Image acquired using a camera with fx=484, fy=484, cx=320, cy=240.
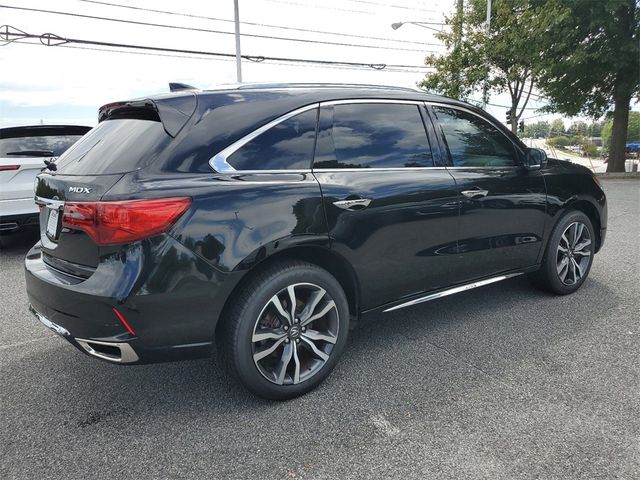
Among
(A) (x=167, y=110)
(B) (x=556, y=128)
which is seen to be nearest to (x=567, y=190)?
(A) (x=167, y=110)

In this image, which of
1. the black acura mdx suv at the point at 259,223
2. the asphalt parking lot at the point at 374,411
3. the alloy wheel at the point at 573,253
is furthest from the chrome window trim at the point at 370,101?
the alloy wheel at the point at 573,253

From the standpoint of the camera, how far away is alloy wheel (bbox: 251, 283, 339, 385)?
2.62 m

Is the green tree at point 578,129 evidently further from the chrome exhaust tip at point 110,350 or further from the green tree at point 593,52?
the chrome exhaust tip at point 110,350

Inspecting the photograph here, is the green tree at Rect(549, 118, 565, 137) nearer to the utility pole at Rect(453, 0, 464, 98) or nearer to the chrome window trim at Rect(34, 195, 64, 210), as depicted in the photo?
the utility pole at Rect(453, 0, 464, 98)

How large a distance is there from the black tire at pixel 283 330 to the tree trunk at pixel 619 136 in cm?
2404

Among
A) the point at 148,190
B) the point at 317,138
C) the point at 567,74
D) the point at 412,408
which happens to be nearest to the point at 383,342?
the point at 412,408

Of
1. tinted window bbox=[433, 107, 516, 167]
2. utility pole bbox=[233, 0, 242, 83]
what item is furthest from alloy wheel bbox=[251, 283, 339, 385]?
utility pole bbox=[233, 0, 242, 83]

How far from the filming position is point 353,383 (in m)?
2.91

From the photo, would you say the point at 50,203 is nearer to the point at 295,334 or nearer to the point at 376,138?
the point at 295,334

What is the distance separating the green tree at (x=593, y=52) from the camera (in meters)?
18.5

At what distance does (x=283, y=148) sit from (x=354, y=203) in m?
0.52

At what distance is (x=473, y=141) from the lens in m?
3.67

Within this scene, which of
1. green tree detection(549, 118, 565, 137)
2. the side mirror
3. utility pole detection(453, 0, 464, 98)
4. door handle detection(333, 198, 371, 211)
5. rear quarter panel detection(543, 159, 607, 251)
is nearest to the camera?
door handle detection(333, 198, 371, 211)

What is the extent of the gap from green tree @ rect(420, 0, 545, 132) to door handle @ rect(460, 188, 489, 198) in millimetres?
19672
